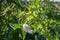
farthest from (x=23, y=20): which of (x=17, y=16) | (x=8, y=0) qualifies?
(x=8, y=0)

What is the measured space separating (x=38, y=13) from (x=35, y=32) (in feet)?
0.28

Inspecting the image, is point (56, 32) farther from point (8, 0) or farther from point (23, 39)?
point (8, 0)

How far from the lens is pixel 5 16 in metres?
0.80

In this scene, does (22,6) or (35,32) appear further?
(22,6)

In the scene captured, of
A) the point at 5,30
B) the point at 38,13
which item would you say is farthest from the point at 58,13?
the point at 5,30

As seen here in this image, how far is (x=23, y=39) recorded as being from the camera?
2.34 feet

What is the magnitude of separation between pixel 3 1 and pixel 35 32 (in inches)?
8.1

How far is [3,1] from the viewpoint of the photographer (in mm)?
843

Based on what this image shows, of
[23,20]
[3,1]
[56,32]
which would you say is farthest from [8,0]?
[56,32]

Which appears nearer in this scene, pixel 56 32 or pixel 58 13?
pixel 56 32

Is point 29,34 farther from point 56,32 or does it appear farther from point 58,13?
point 58,13

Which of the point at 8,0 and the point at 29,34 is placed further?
the point at 8,0

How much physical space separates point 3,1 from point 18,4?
6 cm

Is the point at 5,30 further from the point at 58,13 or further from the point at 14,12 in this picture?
the point at 58,13
